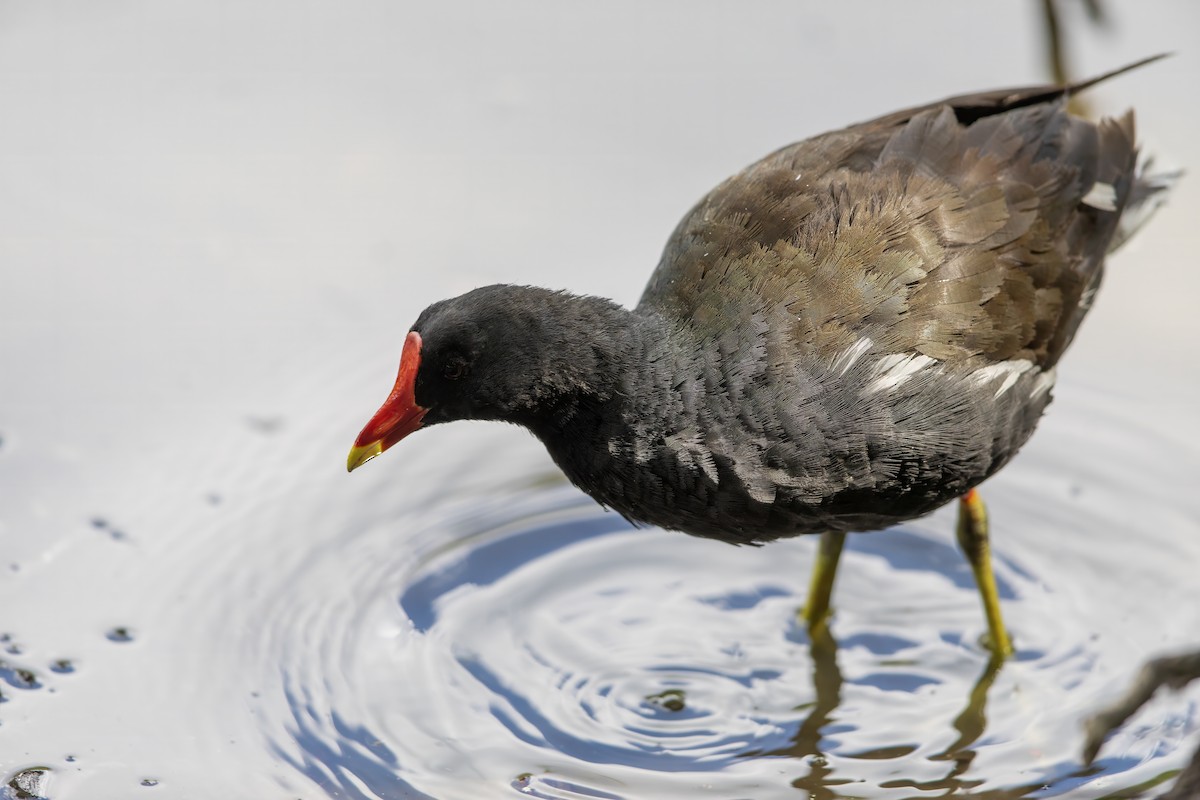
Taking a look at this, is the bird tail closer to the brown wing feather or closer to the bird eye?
the brown wing feather

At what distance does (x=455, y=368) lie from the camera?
4258mm

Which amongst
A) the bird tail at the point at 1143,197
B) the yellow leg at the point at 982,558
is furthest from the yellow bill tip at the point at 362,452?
the bird tail at the point at 1143,197

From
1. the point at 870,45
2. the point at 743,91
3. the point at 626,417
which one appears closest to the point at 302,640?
the point at 626,417

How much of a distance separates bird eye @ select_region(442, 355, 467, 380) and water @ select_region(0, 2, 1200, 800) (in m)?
1.12

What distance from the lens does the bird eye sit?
4246 mm

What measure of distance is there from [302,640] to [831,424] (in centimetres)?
177

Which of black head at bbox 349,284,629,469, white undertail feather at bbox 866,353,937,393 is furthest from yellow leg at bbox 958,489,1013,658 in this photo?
black head at bbox 349,284,629,469

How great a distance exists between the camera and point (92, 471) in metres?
5.66

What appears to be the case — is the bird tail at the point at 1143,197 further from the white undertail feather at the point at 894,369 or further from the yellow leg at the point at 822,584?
the yellow leg at the point at 822,584

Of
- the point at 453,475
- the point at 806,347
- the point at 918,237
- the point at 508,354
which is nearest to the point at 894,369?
the point at 806,347

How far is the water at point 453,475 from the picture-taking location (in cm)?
479

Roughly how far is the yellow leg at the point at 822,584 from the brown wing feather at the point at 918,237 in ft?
2.74

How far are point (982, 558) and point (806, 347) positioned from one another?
1.18 meters

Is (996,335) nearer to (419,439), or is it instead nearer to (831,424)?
(831,424)
